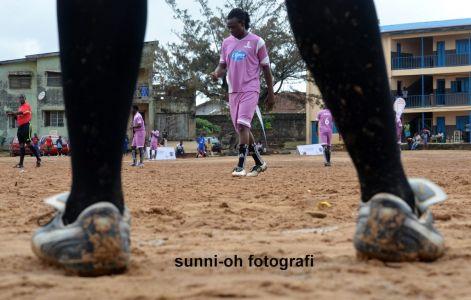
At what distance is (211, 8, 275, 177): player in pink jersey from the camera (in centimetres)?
791

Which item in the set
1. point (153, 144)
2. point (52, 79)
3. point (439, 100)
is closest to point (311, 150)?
point (153, 144)

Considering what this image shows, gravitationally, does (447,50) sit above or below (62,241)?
above

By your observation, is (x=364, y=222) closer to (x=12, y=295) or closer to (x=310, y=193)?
(x=12, y=295)

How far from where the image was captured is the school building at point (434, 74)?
46.3m

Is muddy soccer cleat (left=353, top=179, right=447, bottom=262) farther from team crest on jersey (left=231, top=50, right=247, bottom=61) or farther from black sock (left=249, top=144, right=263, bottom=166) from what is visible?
black sock (left=249, top=144, right=263, bottom=166)

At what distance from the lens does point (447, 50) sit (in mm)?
46969

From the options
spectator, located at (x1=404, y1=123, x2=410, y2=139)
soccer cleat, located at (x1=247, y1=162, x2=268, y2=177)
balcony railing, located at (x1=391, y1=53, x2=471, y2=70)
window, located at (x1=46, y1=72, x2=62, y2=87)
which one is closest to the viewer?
soccer cleat, located at (x1=247, y1=162, x2=268, y2=177)

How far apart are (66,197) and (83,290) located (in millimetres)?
437

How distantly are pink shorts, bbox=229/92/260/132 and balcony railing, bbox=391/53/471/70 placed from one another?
41.5 metres

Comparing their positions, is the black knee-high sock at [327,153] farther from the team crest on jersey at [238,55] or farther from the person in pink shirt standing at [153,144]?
the person in pink shirt standing at [153,144]

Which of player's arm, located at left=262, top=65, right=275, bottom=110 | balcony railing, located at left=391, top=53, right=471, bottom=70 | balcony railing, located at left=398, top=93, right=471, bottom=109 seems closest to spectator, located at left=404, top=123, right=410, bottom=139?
balcony railing, located at left=398, top=93, right=471, bottom=109

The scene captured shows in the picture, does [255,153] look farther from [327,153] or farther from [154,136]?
[154,136]

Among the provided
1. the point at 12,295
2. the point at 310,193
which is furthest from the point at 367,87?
the point at 310,193

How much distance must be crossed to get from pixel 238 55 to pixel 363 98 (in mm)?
6368
